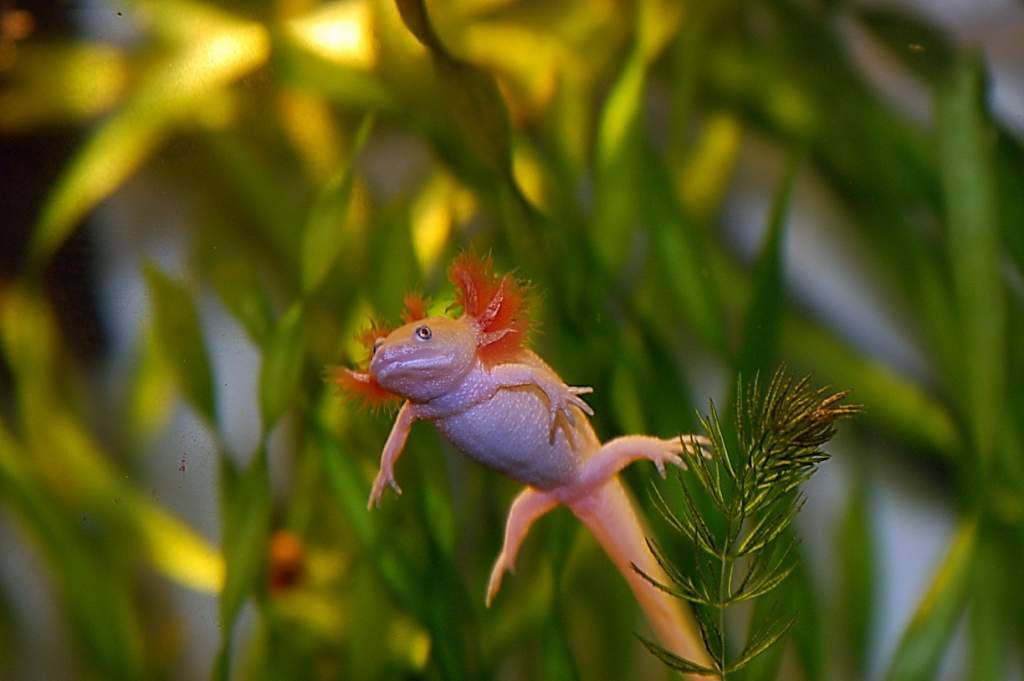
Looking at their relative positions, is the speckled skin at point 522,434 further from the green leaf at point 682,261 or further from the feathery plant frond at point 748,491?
the green leaf at point 682,261

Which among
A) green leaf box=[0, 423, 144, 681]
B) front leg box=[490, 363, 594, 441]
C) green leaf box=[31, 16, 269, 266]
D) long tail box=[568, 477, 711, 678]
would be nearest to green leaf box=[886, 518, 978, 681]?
long tail box=[568, 477, 711, 678]

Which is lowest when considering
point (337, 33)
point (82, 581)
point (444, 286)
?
point (82, 581)

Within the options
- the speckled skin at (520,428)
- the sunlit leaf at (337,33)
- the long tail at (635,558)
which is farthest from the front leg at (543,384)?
the sunlit leaf at (337,33)

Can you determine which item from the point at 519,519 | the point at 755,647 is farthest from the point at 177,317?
the point at 755,647

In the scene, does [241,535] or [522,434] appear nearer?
[522,434]

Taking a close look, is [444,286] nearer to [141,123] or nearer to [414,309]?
[414,309]
